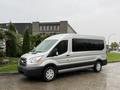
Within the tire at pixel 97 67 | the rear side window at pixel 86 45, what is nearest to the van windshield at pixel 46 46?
the rear side window at pixel 86 45

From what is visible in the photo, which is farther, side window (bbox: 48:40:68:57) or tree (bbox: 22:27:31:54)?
tree (bbox: 22:27:31:54)

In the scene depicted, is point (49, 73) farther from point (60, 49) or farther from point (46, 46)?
point (46, 46)

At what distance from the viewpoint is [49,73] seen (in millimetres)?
9773

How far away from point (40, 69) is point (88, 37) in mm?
4331

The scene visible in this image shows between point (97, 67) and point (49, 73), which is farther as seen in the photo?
point (97, 67)

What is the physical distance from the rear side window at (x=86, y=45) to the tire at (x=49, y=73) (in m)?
1.88

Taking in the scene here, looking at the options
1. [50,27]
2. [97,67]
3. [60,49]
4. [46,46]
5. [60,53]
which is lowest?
[97,67]

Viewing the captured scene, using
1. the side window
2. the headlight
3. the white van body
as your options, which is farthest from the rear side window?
the headlight

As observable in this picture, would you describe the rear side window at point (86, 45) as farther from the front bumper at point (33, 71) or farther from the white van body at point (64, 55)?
the front bumper at point (33, 71)

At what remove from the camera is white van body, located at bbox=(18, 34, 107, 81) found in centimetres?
945

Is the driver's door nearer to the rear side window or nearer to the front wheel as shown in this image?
the front wheel

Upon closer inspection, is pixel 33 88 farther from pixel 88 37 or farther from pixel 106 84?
pixel 88 37

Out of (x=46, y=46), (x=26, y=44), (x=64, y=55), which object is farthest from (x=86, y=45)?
(x=26, y=44)

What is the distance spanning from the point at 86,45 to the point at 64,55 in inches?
86.4
